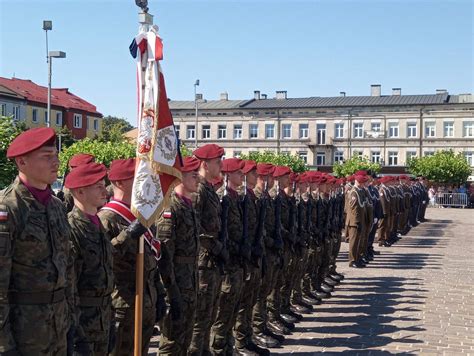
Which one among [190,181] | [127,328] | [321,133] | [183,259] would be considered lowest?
[127,328]

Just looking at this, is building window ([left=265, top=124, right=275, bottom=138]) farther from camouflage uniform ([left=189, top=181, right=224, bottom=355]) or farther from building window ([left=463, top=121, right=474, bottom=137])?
camouflage uniform ([left=189, top=181, right=224, bottom=355])

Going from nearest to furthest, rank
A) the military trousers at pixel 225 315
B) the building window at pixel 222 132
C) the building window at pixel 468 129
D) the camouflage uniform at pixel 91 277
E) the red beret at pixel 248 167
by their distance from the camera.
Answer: the camouflage uniform at pixel 91 277 → the military trousers at pixel 225 315 → the red beret at pixel 248 167 → the building window at pixel 468 129 → the building window at pixel 222 132

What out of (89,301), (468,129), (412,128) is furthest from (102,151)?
(468,129)

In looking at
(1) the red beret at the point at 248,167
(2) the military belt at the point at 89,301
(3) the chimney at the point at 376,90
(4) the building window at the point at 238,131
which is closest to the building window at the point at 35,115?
(4) the building window at the point at 238,131

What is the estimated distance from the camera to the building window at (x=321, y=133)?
64000mm

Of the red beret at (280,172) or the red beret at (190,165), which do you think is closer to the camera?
the red beret at (190,165)

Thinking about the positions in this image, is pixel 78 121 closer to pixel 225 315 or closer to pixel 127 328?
pixel 225 315

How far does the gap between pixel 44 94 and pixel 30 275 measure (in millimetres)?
54761

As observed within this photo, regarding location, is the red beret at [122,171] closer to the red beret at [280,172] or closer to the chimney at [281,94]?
the red beret at [280,172]

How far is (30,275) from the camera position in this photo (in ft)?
12.3

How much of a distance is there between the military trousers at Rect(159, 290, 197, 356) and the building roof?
161 feet

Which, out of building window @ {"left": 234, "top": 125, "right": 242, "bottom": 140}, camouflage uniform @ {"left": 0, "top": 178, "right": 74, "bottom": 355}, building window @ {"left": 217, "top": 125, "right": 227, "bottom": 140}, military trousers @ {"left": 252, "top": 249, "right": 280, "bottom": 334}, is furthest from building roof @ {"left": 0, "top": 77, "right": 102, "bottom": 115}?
camouflage uniform @ {"left": 0, "top": 178, "right": 74, "bottom": 355}

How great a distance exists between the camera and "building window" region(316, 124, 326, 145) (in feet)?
210

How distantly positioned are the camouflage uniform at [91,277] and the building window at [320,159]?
60.4 meters
